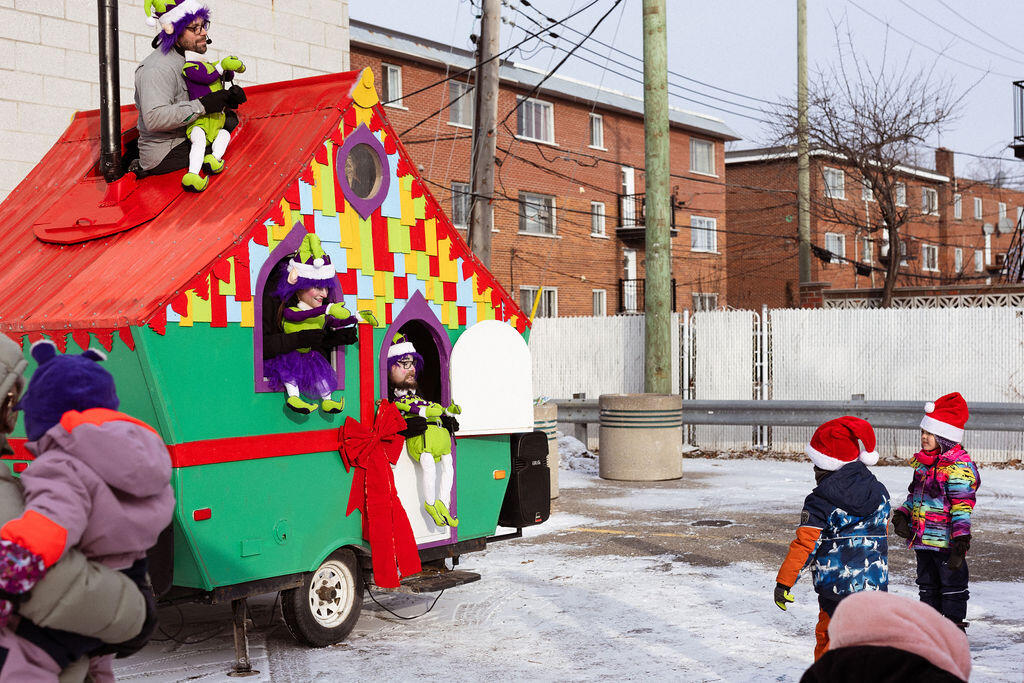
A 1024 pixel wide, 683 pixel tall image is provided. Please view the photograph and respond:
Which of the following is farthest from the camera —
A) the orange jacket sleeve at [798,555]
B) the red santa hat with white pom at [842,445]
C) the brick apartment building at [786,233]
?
the brick apartment building at [786,233]

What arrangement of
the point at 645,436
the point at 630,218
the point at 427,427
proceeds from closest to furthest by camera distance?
the point at 427,427 → the point at 645,436 → the point at 630,218

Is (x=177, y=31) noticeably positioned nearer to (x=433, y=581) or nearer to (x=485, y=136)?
(x=433, y=581)

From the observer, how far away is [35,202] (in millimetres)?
7691

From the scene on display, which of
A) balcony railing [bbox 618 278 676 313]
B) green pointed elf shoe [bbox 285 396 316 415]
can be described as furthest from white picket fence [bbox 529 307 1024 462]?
balcony railing [bbox 618 278 676 313]

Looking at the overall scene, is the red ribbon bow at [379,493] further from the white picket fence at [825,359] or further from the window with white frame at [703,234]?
the window with white frame at [703,234]

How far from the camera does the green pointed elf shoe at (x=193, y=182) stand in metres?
6.80

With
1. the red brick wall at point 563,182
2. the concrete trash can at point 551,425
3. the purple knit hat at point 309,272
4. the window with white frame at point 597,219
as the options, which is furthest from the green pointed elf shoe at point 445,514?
the window with white frame at point 597,219

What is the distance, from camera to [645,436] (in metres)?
15.1

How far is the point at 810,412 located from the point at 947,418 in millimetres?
9956

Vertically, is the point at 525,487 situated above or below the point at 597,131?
below

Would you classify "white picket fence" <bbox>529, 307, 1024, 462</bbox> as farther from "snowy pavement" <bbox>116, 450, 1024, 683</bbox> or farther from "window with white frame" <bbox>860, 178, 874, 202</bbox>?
"window with white frame" <bbox>860, 178, 874, 202</bbox>

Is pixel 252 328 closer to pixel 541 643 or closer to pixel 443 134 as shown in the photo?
pixel 541 643

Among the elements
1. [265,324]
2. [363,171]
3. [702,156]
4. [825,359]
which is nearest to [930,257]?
[702,156]

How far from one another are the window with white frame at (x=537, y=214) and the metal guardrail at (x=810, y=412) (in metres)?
15.5
